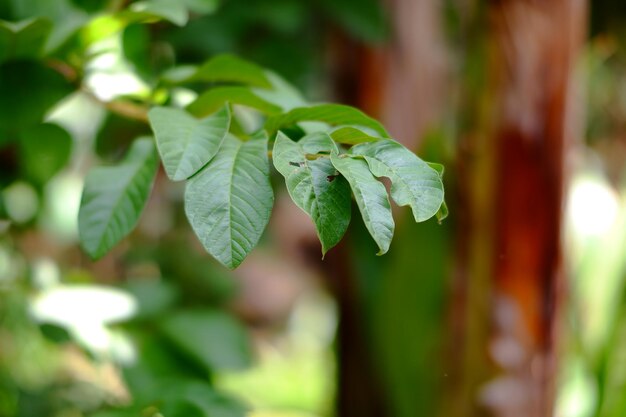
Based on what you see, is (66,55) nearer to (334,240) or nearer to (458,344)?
(334,240)

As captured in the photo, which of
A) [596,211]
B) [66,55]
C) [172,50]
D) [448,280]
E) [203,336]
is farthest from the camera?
[596,211]

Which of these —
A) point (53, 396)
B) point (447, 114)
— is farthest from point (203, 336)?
point (447, 114)

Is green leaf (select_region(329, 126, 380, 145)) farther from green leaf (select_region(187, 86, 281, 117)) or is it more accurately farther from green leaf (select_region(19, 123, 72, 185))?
green leaf (select_region(19, 123, 72, 185))

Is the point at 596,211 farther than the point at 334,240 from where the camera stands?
Yes

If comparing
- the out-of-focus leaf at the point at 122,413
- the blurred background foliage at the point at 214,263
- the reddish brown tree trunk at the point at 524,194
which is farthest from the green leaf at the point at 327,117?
the reddish brown tree trunk at the point at 524,194

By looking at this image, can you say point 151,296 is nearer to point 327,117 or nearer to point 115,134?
point 115,134

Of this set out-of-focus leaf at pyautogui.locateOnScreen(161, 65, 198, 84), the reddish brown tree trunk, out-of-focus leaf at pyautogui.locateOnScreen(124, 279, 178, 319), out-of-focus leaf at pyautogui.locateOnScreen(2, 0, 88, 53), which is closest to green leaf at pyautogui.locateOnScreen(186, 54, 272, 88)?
out-of-focus leaf at pyautogui.locateOnScreen(161, 65, 198, 84)

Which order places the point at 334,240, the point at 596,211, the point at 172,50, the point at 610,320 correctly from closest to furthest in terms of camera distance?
1. the point at 334,240
2. the point at 172,50
3. the point at 610,320
4. the point at 596,211
